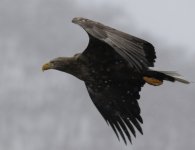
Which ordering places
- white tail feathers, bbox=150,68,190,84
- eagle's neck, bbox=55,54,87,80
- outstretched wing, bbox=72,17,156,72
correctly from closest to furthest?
outstretched wing, bbox=72,17,156,72 < eagle's neck, bbox=55,54,87,80 < white tail feathers, bbox=150,68,190,84

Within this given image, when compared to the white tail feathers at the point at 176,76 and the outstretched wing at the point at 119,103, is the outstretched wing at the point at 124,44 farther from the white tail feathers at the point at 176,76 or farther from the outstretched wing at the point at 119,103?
the outstretched wing at the point at 119,103

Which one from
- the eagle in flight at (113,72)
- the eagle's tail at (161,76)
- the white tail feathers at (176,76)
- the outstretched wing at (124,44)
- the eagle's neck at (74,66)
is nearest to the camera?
the outstretched wing at (124,44)

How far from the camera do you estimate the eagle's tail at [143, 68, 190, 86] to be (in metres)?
12.4

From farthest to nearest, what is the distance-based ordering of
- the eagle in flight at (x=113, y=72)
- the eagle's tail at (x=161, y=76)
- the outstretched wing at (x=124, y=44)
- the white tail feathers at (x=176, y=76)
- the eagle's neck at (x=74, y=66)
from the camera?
the white tail feathers at (x=176, y=76)
the eagle's tail at (x=161, y=76)
the eagle's neck at (x=74, y=66)
the eagle in flight at (x=113, y=72)
the outstretched wing at (x=124, y=44)

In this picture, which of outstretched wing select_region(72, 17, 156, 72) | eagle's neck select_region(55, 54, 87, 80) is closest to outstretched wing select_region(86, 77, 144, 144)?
eagle's neck select_region(55, 54, 87, 80)

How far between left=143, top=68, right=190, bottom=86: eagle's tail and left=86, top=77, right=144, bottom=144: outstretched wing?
0.15m

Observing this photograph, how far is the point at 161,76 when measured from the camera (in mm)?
12617

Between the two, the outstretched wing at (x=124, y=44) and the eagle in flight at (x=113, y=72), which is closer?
the outstretched wing at (x=124, y=44)

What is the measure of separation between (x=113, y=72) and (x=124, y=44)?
1.20 metres

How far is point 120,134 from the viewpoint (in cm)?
1279

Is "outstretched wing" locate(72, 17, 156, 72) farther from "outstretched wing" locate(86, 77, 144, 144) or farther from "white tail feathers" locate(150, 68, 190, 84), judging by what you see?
"outstretched wing" locate(86, 77, 144, 144)

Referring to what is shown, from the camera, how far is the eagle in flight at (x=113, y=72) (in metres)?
11.5

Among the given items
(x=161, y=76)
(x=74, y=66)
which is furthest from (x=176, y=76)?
(x=74, y=66)

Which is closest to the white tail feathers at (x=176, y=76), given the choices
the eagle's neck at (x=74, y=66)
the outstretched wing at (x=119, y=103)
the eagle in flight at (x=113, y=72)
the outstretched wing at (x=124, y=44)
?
the eagle in flight at (x=113, y=72)
